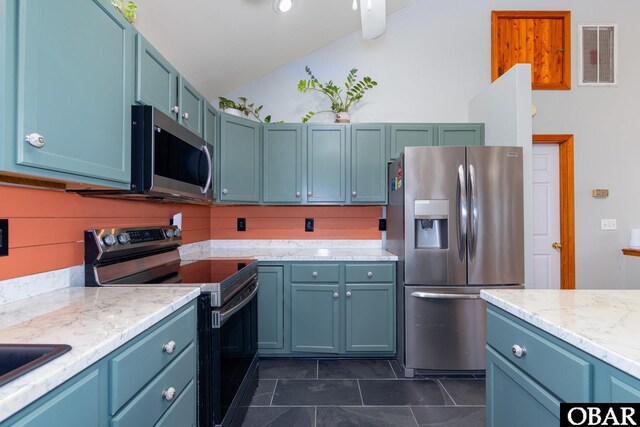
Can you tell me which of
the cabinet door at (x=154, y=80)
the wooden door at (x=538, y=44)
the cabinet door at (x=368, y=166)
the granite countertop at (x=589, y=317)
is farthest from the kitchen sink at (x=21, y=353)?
the wooden door at (x=538, y=44)

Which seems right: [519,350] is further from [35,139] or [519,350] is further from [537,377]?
[35,139]

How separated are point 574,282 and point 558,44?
2530 millimetres

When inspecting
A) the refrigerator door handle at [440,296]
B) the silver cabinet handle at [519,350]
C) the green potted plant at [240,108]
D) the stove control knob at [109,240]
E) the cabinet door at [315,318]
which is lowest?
the cabinet door at [315,318]

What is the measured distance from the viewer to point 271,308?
97.8 inches

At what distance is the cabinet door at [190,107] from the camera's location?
1826 mm

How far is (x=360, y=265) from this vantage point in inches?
97.4

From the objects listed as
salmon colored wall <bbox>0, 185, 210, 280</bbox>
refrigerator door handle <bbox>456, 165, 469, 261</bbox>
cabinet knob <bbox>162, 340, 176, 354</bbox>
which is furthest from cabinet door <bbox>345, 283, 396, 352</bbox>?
salmon colored wall <bbox>0, 185, 210, 280</bbox>

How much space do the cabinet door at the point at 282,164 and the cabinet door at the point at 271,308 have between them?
688mm

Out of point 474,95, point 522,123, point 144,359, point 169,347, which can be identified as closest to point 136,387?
point 144,359

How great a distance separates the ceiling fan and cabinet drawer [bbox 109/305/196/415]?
1.95 metres

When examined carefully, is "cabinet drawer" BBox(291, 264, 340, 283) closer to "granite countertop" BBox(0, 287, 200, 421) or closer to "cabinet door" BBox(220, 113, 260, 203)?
"cabinet door" BBox(220, 113, 260, 203)

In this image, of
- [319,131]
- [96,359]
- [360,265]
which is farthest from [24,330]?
[319,131]

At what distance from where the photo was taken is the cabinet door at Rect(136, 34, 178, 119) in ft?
4.54

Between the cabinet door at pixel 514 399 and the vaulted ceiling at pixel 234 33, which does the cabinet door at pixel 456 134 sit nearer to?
the vaulted ceiling at pixel 234 33
